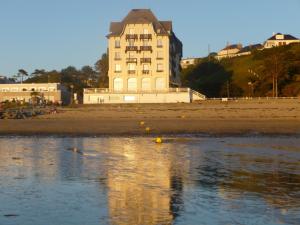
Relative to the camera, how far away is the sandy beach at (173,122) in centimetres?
3684

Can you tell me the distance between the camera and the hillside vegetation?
97.2 metres

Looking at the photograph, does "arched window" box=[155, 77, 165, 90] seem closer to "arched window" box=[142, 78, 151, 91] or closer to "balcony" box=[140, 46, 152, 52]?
"arched window" box=[142, 78, 151, 91]

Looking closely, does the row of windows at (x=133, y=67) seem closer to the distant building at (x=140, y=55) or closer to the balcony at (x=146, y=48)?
the distant building at (x=140, y=55)

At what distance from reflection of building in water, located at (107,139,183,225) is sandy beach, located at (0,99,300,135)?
56.7 ft

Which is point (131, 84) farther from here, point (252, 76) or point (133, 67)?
point (252, 76)

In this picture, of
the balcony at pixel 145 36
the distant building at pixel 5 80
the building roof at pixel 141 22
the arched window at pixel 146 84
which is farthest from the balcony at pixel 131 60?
the distant building at pixel 5 80

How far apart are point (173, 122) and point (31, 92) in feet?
230

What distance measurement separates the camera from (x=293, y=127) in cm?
3956

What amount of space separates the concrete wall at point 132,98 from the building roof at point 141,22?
11561 millimetres

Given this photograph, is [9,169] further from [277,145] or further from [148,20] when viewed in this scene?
[148,20]

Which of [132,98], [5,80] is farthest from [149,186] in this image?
[5,80]

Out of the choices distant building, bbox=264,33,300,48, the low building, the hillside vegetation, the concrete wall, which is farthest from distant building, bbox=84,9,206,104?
distant building, bbox=264,33,300,48

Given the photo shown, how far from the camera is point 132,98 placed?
90.8 meters

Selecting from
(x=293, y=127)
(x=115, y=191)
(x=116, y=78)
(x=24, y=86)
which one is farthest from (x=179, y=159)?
(x=24, y=86)
